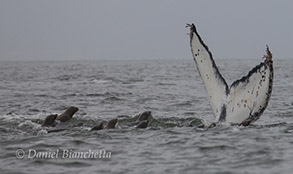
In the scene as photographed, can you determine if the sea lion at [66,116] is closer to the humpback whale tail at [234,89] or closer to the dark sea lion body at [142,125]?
the dark sea lion body at [142,125]

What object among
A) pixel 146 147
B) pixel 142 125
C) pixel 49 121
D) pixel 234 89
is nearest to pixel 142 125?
pixel 142 125

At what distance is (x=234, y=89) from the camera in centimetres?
1188

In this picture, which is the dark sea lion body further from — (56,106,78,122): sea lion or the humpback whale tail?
(56,106,78,122): sea lion

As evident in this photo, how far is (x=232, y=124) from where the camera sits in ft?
40.4

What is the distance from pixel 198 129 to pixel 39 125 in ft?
14.5

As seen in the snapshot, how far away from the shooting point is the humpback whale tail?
11547mm

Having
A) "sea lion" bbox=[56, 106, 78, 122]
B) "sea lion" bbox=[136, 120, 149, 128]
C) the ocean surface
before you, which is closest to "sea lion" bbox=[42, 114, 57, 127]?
the ocean surface

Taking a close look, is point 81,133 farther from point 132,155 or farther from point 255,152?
point 255,152

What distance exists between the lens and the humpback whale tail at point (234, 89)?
11547 mm

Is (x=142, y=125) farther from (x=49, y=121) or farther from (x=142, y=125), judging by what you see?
(x=49, y=121)

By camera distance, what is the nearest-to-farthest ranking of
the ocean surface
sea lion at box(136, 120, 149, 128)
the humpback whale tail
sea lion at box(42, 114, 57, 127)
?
the ocean surface < the humpback whale tail < sea lion at box(136, 120, 149, 128) < sea lion at box(42, 114, 57, 127)

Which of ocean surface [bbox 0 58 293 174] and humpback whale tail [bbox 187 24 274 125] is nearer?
ocean surface [bbox 0 58 293 174]

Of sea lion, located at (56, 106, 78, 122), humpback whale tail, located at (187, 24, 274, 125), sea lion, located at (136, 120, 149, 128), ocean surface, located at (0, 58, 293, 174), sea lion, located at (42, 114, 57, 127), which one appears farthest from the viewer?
sea lion, located at (56, 106, 78, 122)

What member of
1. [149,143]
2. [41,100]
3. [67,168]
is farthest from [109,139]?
[41,100]
